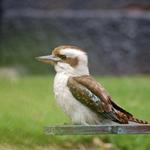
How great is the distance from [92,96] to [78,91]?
0.41 feet

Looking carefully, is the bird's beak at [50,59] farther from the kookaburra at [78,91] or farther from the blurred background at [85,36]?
the blurred background at [85,36]

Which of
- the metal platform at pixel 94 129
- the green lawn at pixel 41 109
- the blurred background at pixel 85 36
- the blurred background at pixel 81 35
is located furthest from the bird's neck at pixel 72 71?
the blurred background at pixel 85 36

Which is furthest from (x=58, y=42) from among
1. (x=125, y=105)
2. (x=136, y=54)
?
(x=125, y=105)

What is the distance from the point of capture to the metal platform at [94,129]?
7.16 meters

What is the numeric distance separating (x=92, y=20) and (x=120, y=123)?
496 inches

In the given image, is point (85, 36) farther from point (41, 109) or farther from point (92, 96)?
point (92, 96)

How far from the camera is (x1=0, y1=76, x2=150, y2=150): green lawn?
1040cm

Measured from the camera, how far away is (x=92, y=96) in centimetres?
754

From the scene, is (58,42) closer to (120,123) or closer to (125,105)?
(125,105)

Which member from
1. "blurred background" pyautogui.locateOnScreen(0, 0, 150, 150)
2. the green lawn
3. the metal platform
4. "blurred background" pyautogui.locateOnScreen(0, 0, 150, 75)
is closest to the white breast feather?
the metal platform

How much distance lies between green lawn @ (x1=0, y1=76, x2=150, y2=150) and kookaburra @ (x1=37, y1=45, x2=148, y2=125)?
2294 millimetres

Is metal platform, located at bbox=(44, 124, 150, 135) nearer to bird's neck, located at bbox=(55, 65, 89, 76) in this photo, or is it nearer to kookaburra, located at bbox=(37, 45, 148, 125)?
kookaburra, located at bbox=(37, 45, 148, 125)

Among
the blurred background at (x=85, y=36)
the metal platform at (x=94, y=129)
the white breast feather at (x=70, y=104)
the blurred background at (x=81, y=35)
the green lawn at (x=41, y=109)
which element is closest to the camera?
the metal platform at (x=94, y=129)

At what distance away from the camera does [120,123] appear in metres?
7.62
